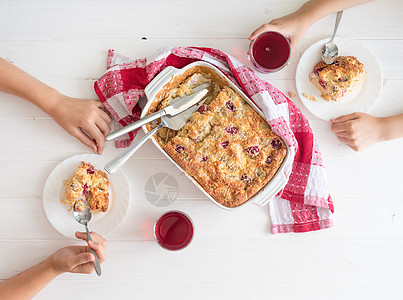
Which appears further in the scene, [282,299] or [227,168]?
[282,299]

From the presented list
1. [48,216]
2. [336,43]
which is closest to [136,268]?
[48,216]

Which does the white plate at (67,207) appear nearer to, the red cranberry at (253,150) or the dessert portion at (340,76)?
the red cranberry at (253,150)

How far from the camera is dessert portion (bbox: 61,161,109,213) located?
5.18 ft

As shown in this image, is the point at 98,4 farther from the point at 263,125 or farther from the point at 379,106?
the point at 379,106

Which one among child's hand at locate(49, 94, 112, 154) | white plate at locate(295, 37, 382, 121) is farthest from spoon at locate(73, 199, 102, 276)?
white plate at locate(295, 37, 382, 121)

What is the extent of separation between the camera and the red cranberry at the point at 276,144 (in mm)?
A: 1487

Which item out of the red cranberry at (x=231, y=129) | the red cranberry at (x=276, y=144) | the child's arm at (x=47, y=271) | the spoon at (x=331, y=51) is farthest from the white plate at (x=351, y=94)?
the child's arm at (x=47, y=271)

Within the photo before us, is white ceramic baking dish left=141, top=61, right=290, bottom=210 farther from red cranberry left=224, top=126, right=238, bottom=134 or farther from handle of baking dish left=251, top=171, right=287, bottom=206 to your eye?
red cranberry left=224, top=126, right=238, bottom=134

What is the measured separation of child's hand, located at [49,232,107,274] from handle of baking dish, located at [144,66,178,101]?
69 cm

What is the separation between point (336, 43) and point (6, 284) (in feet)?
6.36

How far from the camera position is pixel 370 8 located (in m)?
1.72

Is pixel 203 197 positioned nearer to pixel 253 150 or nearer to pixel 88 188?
pixel 253 150

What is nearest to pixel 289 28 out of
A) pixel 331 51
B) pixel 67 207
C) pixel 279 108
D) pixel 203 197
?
pixel 331 51

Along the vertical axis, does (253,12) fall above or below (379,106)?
above
